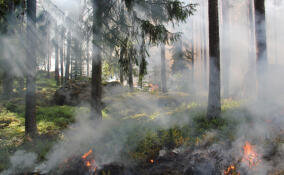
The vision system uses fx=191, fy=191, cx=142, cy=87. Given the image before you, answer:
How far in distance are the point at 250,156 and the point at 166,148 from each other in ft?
7.89

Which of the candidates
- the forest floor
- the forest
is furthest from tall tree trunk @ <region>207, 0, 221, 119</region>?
the forest floor

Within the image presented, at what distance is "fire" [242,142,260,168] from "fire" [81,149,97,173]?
4210 mm

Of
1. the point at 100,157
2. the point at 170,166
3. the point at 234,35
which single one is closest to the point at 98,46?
the point at 100,157

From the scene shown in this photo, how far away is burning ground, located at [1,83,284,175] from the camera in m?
5.28

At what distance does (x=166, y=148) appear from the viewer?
6258mm

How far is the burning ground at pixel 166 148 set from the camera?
5.28 metres

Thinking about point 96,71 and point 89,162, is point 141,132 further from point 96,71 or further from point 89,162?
point 96,71

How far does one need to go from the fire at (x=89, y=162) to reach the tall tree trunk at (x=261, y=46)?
7.68 m

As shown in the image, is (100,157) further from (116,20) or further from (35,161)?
(116,20)

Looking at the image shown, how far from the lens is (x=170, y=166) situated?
546 cm

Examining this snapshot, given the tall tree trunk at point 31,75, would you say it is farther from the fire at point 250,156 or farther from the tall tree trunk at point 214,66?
the fire at point 250,156

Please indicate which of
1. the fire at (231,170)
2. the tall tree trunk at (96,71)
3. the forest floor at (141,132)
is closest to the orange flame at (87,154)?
the forest floor at (141,132)

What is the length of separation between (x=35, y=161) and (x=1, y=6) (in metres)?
Result: 5.49

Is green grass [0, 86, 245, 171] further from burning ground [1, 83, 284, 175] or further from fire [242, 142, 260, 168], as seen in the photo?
fire [242, 142, 260, 168]
